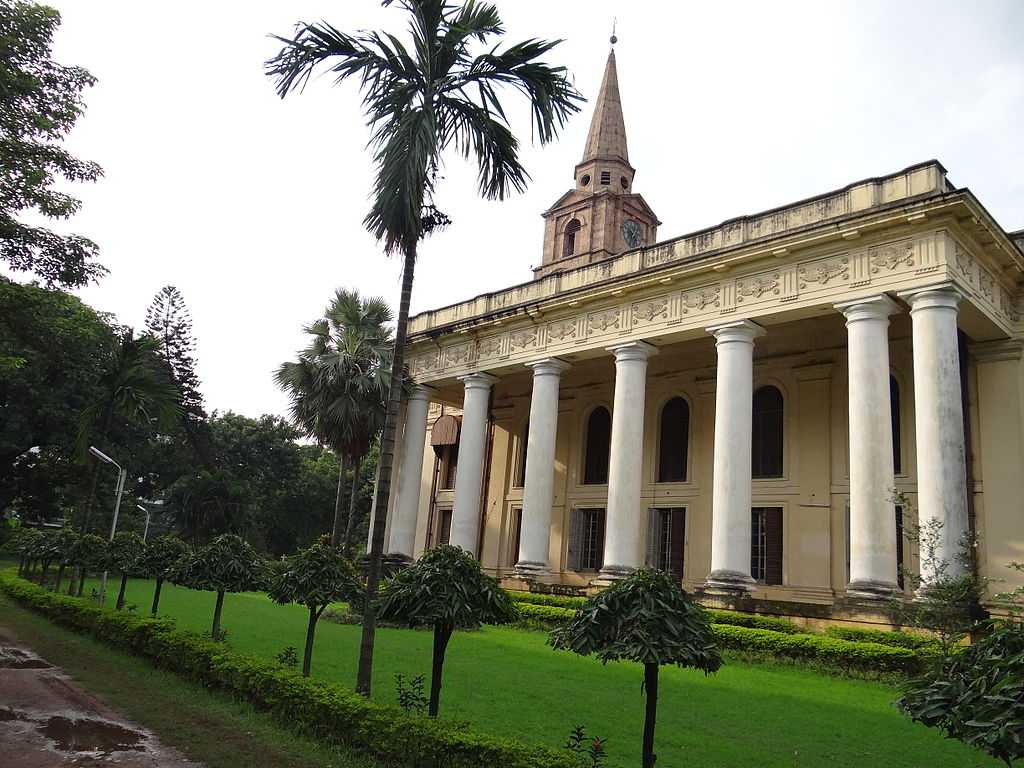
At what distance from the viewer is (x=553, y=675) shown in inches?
415

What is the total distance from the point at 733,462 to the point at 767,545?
197 inches

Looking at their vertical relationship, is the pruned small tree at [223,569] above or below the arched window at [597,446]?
below

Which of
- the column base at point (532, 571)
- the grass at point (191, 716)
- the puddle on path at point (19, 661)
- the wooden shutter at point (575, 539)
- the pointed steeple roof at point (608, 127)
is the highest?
the pointed steeple roof at point (608, 127)

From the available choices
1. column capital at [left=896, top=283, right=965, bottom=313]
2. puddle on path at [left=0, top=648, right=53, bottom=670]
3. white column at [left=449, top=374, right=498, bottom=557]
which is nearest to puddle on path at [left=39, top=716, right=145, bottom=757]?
puddle on path at [left=0, top=648, right=53, bottom=670]

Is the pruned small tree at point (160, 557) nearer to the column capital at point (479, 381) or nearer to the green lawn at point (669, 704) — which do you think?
the green lawn at point (669, 704)

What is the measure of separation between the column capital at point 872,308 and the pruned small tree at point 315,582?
10952 millimetres

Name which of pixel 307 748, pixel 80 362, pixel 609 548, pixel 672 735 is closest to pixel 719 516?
pixel 609 548

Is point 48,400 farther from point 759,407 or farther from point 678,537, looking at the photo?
point 759,407

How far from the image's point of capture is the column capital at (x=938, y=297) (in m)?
13.9

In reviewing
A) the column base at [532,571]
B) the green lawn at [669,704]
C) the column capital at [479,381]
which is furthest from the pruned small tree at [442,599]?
the column capital at [479,381]

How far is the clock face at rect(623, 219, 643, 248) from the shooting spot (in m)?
34.5

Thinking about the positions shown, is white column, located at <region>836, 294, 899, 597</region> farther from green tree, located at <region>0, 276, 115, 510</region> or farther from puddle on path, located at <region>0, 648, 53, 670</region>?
green tree, located at <region>0, 276, 115, 510</region>

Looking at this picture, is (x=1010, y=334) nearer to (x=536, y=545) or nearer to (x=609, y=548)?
(x=609, y=548)

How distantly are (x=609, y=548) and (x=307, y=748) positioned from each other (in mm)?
12148
